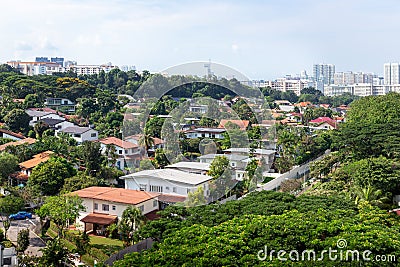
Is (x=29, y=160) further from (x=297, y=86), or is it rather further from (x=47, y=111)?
(x=297, y=86)

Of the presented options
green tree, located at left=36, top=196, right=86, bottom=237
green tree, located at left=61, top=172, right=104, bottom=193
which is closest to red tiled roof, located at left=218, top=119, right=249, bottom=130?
green tree, located at left=61, top=172, right=104, bottom=193

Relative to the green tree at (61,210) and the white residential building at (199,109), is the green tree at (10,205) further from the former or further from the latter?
the white residential building at (199,109)

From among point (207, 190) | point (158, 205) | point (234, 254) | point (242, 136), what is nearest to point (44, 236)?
point (158, 205)

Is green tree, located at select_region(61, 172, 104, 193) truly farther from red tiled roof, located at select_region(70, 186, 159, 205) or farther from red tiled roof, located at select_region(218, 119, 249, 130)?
red tiled roof, located at select_region(218, 119, 249, 130)

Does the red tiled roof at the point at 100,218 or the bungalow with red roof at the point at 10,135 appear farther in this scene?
the bungalow with red roof at the point at 10,135

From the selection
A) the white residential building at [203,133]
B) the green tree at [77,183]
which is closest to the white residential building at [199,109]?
the white residential building at [203,133]

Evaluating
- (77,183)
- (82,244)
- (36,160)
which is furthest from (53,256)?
(36,160)
